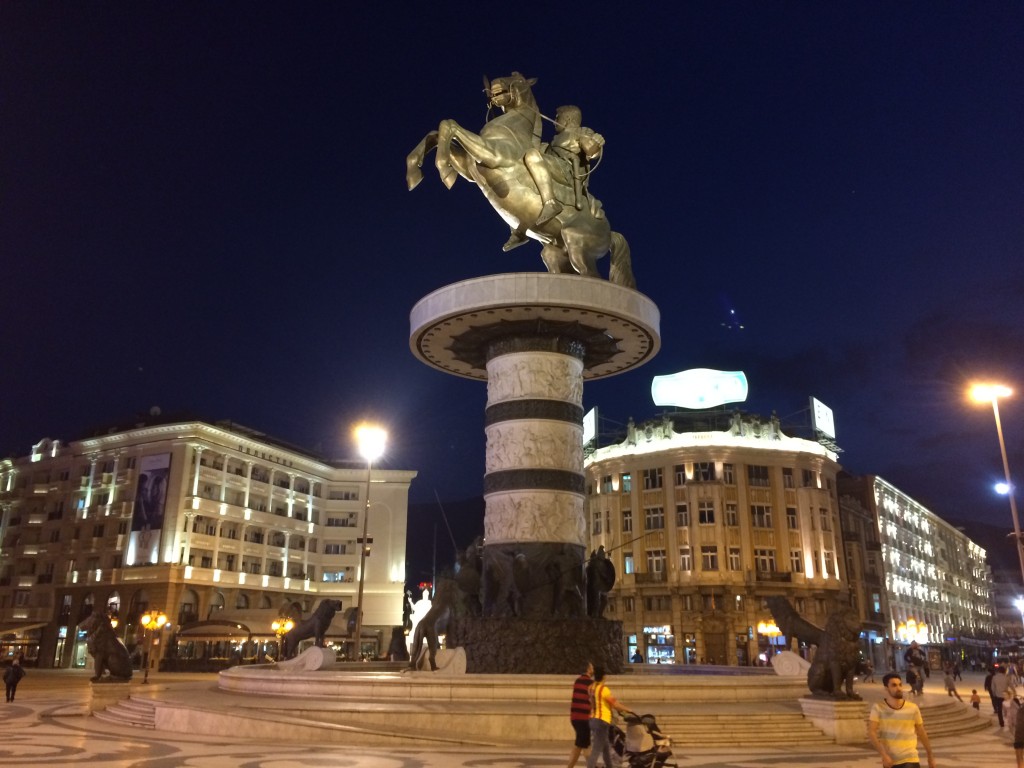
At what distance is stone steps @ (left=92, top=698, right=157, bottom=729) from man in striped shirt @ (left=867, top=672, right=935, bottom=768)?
12877 mm

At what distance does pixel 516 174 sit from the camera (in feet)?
69.3

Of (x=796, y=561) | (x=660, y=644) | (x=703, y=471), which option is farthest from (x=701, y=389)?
(x=660, y=644)

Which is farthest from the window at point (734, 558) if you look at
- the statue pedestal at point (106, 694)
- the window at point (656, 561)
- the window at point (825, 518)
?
the statue pedestal at point (106, 694)

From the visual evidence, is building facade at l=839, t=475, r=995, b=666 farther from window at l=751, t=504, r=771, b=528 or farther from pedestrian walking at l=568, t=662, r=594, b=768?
pedestrian walking at l=568, t=662, r=594, b=768

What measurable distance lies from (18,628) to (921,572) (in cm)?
7178

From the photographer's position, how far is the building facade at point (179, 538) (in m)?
50.5

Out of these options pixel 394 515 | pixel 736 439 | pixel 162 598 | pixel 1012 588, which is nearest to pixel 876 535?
pixel 736 439

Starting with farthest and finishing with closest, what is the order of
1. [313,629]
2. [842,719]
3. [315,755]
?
[313,629], [842,719], [315,755]

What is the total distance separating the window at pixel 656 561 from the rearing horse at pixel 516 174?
34.3 m

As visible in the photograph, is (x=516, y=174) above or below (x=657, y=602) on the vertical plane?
above

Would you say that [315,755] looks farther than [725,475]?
No

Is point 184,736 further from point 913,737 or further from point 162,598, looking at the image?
point 162,598

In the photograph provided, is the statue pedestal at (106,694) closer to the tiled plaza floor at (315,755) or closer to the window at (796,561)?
the tiled plaza floor at (315,755)

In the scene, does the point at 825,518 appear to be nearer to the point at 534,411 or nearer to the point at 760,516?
the point at 760,516
